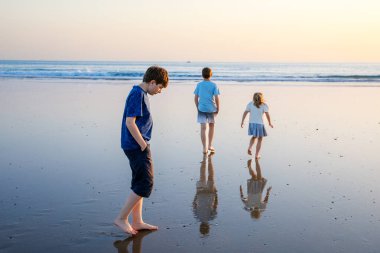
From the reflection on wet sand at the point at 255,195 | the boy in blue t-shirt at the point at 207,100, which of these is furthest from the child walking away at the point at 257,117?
the reflection on wet sand at the point at 255,195

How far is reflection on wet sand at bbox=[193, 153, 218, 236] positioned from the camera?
4.75 meters

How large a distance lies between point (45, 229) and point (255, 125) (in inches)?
192

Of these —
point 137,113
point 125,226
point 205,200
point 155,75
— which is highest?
point 155,75

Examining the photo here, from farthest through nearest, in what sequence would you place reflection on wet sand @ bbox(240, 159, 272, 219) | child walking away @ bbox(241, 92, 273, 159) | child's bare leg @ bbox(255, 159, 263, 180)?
1. child walking away @ bbox(241, 92, 273, 159)
2. child's bare leg @ bbox(255, 159, 263, 180)
3. reflection on wet sand @ bbox(240, 159, 272, 219)

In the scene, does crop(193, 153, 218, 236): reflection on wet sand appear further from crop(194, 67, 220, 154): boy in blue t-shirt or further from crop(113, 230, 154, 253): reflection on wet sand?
crop(194, 67, 220, 154): boy in blue t-shirt

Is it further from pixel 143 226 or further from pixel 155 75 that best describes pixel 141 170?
pixel 155 75

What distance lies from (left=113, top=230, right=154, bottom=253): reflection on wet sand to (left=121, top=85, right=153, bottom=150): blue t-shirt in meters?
0.85

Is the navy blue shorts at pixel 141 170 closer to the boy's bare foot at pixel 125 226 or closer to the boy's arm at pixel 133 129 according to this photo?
the boy's arm at pixel 133 129

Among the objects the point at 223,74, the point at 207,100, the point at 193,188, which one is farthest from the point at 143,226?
the point at 223,74

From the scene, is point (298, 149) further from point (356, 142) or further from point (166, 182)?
point (166, 182)

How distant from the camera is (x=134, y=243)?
4211 mm

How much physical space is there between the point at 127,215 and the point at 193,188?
5.65 ft

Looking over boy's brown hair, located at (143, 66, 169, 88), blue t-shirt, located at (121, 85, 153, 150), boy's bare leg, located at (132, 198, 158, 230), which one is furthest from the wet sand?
boy's brown hair, located at (143, 66, 169, 88)

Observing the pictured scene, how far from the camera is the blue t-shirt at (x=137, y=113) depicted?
13.6 ft
